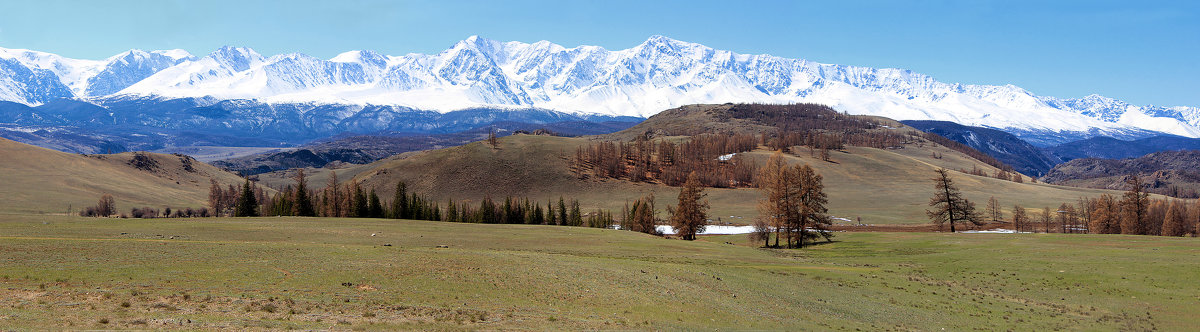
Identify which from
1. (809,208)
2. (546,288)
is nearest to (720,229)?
(809,208)

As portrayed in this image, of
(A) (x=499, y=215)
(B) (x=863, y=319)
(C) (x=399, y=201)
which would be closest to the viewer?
(B) (x=863, y=319)

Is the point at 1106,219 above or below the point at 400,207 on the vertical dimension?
below

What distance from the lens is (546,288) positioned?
33250mm

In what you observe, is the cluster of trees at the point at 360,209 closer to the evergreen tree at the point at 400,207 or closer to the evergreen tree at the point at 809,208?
the evergreen tree at the point at 400,207

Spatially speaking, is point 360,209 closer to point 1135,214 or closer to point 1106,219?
point 1106,219

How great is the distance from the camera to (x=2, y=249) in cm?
3381

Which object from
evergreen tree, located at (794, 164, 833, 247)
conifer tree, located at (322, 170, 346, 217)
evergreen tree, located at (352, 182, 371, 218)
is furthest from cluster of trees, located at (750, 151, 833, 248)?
conifer tree, located at (322, 170, 346, 217)

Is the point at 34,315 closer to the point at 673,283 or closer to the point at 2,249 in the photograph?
the point at 2,249

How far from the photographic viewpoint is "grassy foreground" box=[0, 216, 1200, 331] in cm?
2531

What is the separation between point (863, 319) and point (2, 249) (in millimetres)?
41987

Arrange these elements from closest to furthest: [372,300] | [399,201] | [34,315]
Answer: [34,315], [372,300], [399,201]

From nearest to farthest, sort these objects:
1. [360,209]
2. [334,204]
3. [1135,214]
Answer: [1135,214], [360,209], [334,204]

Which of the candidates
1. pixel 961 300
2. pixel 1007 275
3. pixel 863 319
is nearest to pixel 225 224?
pixel 863 319

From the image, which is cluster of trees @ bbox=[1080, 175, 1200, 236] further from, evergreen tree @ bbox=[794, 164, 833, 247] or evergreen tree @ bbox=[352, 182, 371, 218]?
evergreen tree @ bbox=[352, 182, 371, 218]
